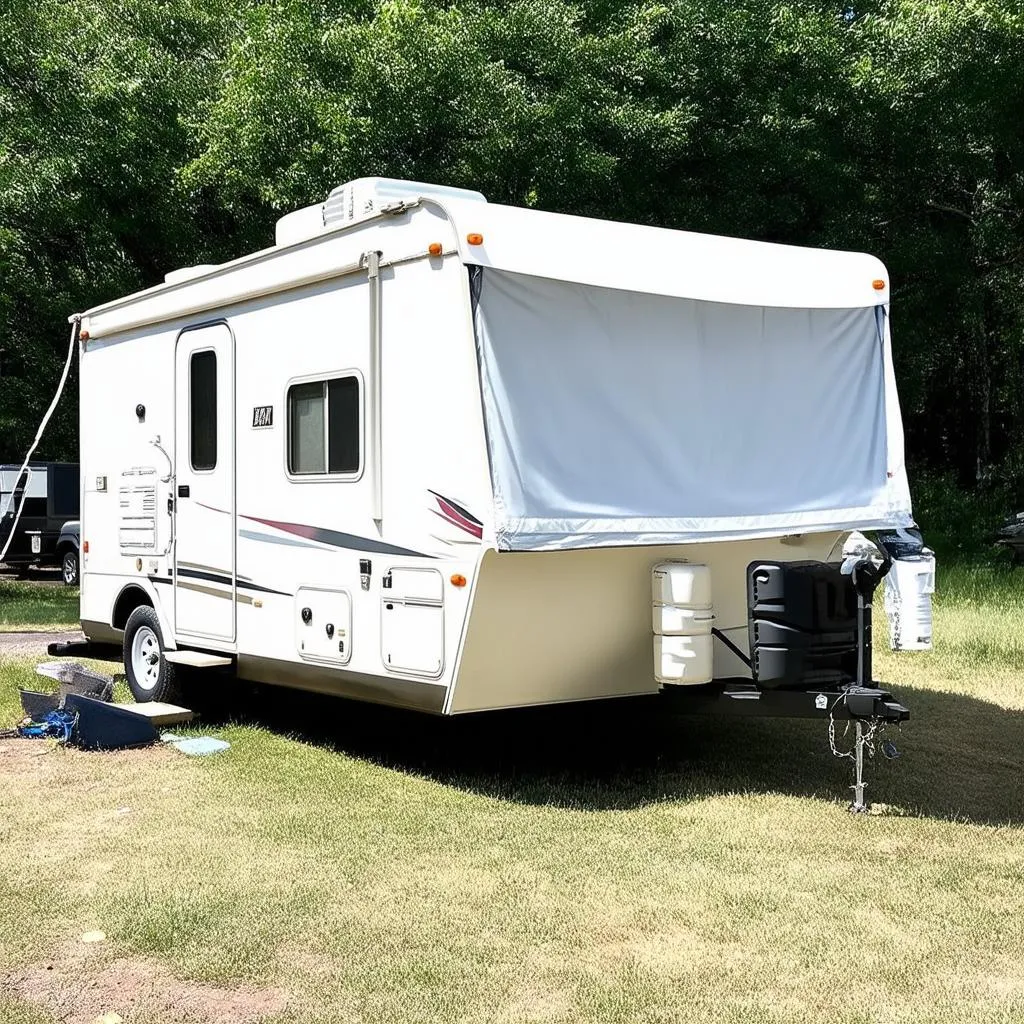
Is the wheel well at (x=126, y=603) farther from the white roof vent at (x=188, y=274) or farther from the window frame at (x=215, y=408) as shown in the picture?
the white roof vent at (x=188, y=274)

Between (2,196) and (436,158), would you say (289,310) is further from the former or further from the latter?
(2,196)

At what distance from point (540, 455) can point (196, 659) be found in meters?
3.07

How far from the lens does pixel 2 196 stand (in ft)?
58.6

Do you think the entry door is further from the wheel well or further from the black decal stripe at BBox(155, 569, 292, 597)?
the wheel well

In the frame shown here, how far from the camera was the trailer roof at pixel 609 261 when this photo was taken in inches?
240

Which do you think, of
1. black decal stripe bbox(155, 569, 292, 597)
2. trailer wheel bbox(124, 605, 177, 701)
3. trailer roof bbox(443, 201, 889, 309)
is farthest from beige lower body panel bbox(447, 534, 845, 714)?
trailer wheel bbox(124, 605, 177, 701)

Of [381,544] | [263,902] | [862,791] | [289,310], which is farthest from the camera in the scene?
[289,310]

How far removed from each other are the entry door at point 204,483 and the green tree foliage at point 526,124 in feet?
25.3

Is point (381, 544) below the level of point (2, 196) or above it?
below

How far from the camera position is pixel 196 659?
8.04 m

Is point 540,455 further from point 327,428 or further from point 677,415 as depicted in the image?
point 327,428

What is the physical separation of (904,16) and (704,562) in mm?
14164

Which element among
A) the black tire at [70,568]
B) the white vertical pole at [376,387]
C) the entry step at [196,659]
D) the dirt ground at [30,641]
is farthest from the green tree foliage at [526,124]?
the white vertical pole at [376,387]

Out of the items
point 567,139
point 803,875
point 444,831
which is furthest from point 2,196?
point 803,875
